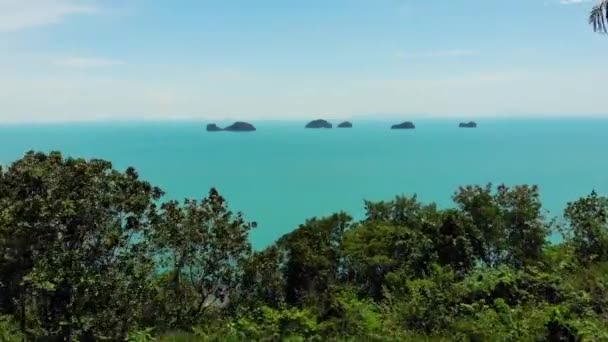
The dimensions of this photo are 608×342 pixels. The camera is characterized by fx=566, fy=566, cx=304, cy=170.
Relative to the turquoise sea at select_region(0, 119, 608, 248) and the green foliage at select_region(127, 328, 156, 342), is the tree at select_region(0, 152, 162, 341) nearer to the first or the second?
the green foliage at select_region(127, 328, 156, 342)

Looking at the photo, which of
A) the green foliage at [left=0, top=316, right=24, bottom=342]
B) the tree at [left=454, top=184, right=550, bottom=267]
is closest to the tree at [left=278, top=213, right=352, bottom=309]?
the tree at [left=454, top=184, right=550, bottom=267]

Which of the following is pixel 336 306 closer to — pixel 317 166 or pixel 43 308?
pixel 43 308

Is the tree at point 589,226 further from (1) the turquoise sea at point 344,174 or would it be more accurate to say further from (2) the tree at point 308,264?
(1) the turquoise sea at point 344,174

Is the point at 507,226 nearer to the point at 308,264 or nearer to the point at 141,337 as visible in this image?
the point at 308,264

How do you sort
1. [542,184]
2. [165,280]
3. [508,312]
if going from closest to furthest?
[508,312]
[165,280]
[542,184]

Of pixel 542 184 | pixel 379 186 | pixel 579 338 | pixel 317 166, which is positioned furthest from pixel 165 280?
pixel 317 166

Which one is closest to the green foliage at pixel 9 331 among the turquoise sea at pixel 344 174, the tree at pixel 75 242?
the tree at pixel 75 242
